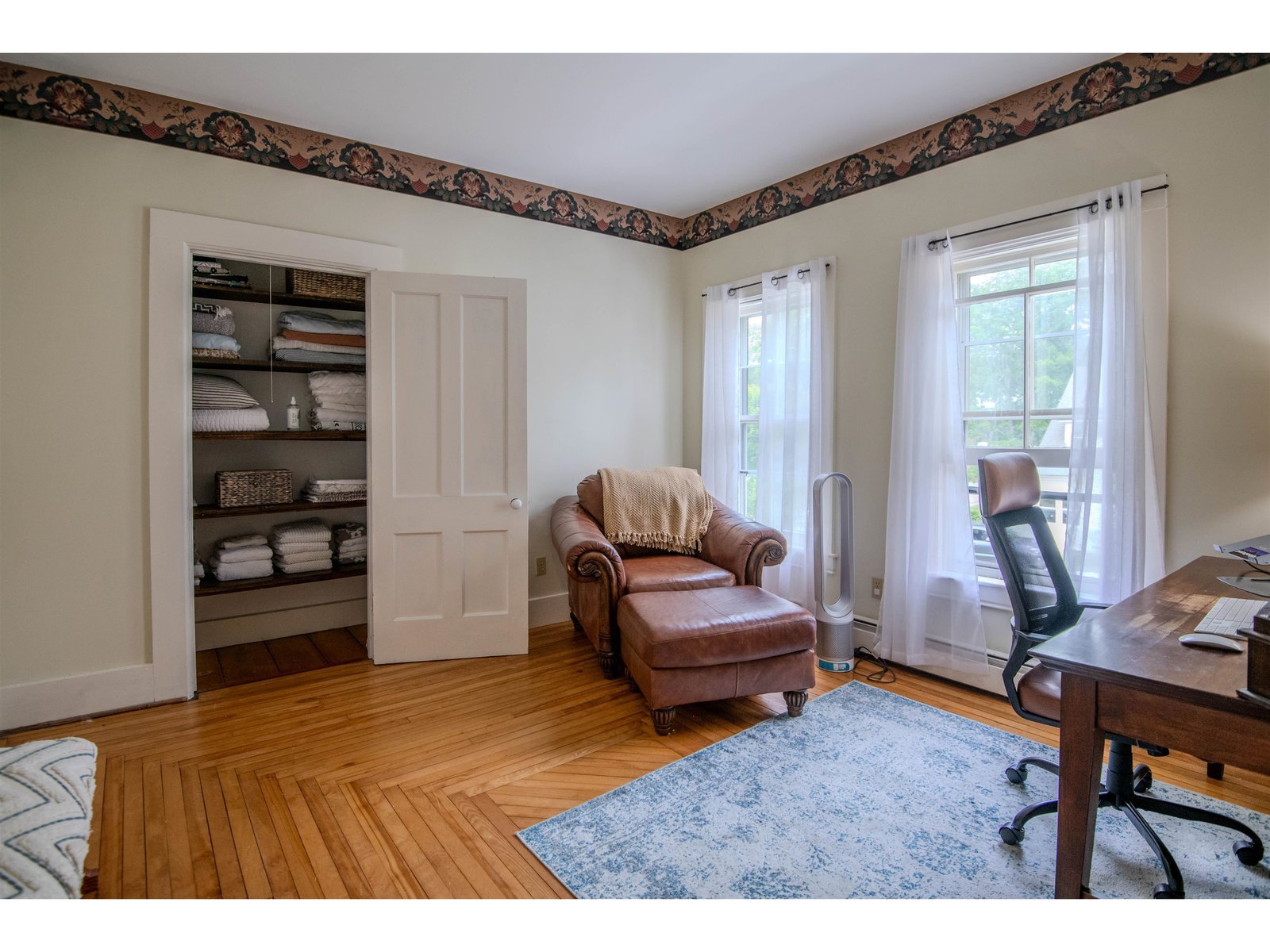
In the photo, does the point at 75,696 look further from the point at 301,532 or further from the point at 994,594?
the point at 994,594

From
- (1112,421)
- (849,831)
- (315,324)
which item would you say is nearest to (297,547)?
(315,324)

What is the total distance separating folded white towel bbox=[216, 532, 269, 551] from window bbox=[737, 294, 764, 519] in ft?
9.28

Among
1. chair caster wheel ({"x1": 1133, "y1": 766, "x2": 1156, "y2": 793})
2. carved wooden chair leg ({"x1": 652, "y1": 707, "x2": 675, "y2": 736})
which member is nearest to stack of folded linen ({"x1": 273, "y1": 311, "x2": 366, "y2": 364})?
carved wooden chair leg ({"x1": 652, "y1": 707, "x2": 675, "y2": 736})

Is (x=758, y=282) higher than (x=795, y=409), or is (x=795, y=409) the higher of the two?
(x=758, y=282)

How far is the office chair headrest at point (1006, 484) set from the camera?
1.98m

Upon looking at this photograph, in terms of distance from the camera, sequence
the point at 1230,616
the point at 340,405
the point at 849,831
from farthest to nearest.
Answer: the point at 340,405
the point at 849,831
the point at 1230,616

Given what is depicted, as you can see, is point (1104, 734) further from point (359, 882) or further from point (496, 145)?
point (496, 145)

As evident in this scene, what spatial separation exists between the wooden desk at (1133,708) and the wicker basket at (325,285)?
3546mm

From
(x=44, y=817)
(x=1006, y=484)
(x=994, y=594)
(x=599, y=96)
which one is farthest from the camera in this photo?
(x=994, y=594)

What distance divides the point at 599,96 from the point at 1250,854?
11.3ft

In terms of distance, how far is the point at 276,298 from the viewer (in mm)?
3506

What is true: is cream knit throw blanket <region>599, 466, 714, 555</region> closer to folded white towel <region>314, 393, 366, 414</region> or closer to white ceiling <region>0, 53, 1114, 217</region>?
folded white towel <region>314, 393, 366, 414</region>

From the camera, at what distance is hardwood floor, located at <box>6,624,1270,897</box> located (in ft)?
5.59
